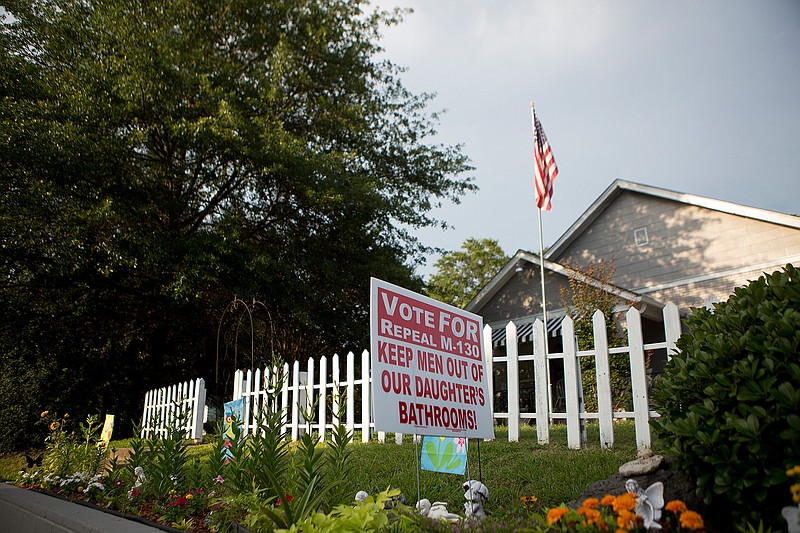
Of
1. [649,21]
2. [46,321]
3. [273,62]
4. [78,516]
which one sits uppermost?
[273,62]

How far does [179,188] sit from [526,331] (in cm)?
981

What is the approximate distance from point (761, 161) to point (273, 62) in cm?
1381

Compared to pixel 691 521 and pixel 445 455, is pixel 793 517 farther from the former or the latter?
pixel 445 455

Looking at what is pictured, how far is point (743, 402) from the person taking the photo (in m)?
2.39

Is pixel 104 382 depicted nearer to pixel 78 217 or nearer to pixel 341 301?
pixel 78 217

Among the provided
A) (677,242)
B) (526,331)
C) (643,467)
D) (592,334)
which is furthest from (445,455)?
(677,242)

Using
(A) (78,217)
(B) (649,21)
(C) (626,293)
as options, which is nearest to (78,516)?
(B) (649,21)

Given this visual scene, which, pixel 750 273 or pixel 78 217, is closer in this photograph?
pixel 78 217

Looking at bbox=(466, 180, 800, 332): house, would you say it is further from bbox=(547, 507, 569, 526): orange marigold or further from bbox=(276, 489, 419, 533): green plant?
bbox=(547, 507, 569, 526): orange marigold

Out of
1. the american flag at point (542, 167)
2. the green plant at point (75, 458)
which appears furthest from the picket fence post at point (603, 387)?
the american flag at point (542, 167)

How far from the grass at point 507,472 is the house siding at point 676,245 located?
9620 mm

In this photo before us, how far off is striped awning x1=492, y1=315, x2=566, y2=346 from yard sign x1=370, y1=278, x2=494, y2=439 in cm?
950

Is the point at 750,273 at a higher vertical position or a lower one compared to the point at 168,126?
lower

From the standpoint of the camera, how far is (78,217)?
12.3 meters
